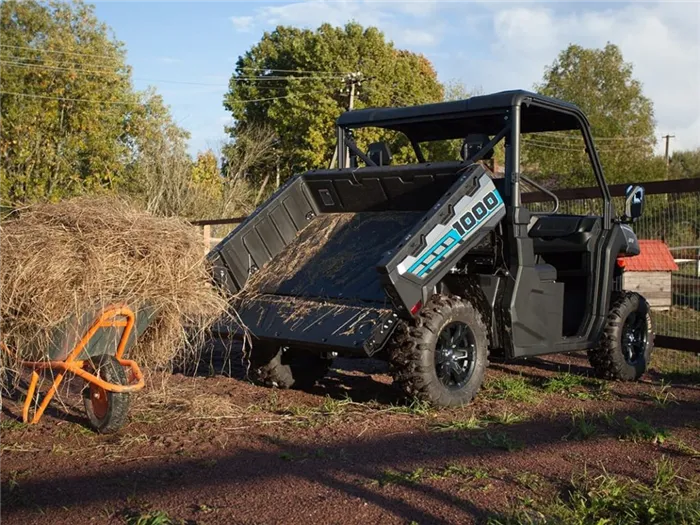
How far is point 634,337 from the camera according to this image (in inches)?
321

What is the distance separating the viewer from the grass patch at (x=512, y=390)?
6742mm

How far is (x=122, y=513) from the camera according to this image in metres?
3.89

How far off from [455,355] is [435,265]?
0.73 meters

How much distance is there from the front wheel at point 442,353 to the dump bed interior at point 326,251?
0.67 feet

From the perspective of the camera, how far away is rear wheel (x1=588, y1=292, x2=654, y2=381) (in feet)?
25.2

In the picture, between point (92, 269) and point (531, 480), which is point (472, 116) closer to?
point (92, 269)

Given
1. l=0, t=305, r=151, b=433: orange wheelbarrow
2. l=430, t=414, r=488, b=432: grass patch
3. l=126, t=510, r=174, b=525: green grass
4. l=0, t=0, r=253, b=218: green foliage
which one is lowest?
l=126, t=510, r=174, b=525: green grass

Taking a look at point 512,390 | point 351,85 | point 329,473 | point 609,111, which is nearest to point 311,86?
point 351,85

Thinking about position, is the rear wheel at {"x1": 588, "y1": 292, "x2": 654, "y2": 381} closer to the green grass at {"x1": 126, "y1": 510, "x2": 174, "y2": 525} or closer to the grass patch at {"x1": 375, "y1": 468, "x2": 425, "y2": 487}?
the grass patch at {"x1": 375, "y1": 468, "x2": 425, "y2": 487}

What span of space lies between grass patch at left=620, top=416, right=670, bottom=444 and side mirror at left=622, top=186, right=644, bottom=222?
2.63 metres

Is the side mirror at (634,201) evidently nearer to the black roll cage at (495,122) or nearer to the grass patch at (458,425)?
the black roll cage at (495,122)

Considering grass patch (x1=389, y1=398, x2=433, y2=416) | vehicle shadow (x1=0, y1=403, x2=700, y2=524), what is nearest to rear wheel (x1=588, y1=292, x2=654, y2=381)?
vehicle shadow (x1=0, y1=403, x2=700, y2=524)

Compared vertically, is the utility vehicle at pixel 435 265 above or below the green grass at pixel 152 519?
above

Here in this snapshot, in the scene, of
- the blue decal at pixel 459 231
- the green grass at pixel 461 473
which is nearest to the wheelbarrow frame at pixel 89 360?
the blue decal at pixel 459 231
